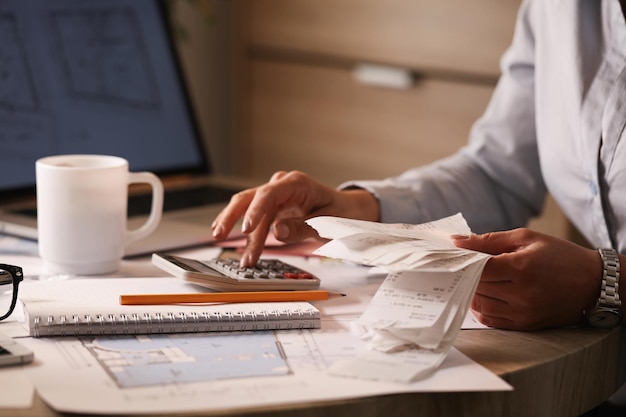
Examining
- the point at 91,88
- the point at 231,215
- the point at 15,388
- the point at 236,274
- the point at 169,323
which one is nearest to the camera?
the point at 15,388

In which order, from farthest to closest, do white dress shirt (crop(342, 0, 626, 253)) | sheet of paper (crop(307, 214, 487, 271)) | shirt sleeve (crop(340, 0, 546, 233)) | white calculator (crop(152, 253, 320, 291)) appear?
shirt sleeve (crop(340, 0, 546, 233))
white dress shirt (crop(342, 0, 626, 253))
white calculator (crop(152, 253, 320, 291))
sheet of paper (crop(307, 214, 487, 271))

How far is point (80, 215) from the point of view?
0.97m

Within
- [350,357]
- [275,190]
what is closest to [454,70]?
[275,190]

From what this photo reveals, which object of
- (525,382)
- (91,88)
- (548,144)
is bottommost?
(525,382)

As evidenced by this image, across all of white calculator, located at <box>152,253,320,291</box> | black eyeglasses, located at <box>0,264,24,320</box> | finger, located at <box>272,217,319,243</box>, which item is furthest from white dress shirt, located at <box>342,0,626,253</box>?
black eyeglasses, located at <box>0,264,24,320</box>

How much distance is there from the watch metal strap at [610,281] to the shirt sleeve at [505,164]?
37 centimetres

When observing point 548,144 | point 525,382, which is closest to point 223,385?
point 525,382

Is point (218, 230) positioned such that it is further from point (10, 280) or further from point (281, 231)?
point (10, 280)

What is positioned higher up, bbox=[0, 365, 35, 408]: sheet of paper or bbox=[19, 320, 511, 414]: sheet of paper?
bbox=[0, 365, 35, 408]: sheet of paper

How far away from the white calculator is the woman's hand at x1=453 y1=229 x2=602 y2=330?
0.18 meters

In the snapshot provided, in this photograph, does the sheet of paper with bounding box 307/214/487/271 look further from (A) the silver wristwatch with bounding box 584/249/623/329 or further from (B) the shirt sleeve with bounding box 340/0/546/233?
(B) the shirt sleeve with bounding box 340/0/546/233

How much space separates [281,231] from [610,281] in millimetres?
363

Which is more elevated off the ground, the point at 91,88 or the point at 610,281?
the point at 91,88

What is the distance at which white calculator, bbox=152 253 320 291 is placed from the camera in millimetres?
904
